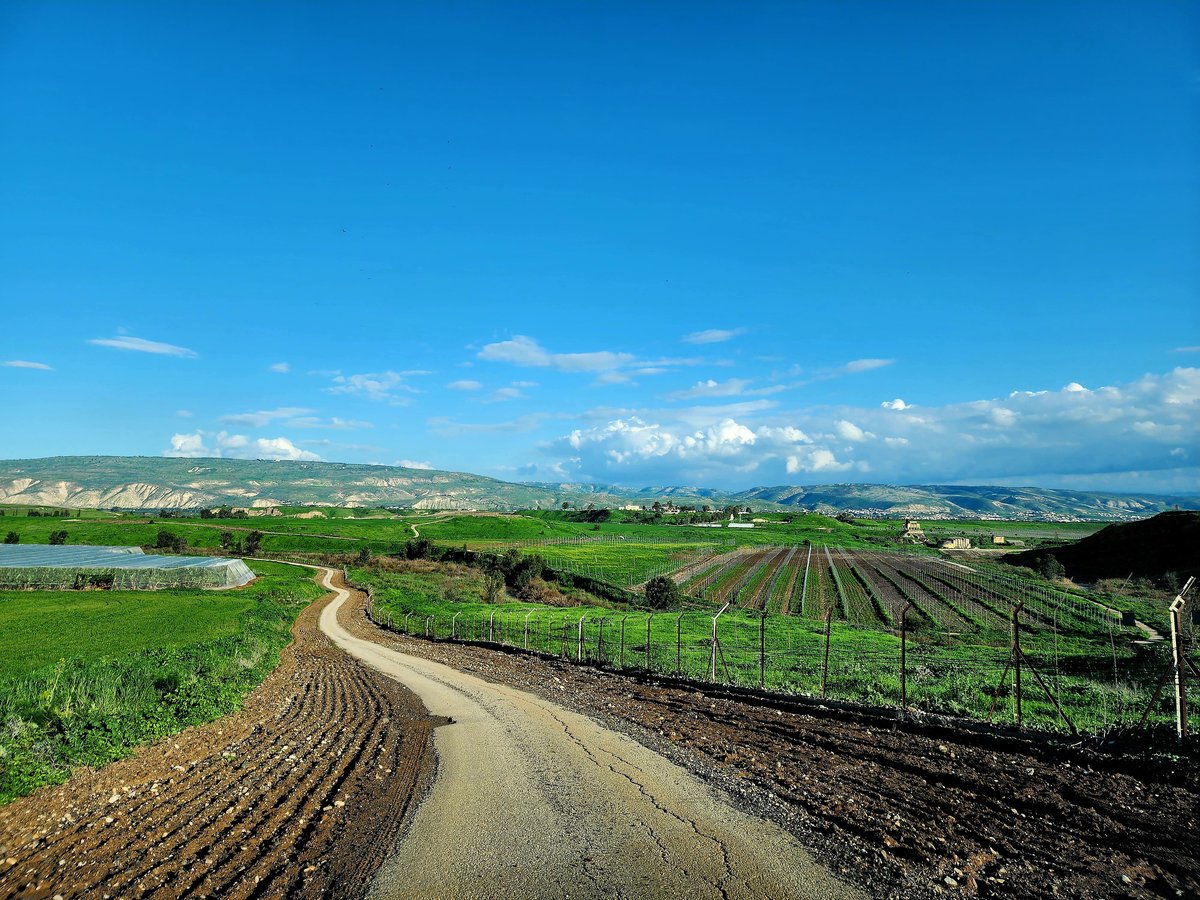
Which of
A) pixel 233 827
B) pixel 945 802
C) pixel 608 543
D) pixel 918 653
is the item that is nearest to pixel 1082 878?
pixel 945 802

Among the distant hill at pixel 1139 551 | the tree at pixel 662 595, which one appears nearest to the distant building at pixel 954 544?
the distant hill at pixel 1139 551

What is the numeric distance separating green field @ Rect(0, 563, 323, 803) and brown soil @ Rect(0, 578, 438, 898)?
0.66 metres

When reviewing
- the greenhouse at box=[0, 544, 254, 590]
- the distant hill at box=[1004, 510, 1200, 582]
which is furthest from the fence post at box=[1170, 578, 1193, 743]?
the greenhouse at box=[0, 544, 254, 590]

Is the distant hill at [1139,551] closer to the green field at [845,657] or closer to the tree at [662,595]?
the green field at [845,657]

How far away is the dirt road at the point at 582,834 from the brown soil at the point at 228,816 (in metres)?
0.76

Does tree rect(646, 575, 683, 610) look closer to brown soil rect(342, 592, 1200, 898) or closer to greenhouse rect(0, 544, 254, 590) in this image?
brown soil rect(342, 592, 1200, 898)

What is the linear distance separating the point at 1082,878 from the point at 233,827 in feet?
38.0

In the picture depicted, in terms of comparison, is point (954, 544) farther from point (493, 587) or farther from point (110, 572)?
point (110, 572)

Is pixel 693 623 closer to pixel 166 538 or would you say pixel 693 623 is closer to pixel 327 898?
pixel 327 898

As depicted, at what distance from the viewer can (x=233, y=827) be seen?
977 cm

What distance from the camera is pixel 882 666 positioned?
93.5 ft

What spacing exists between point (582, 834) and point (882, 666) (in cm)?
2350

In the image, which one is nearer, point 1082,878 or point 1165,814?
point 1082,878

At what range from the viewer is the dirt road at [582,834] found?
305 inches
